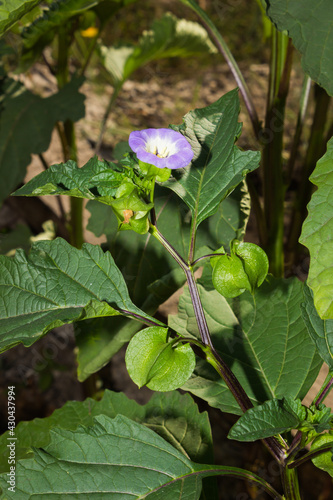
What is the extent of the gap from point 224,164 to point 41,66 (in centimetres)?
169

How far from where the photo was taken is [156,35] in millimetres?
1132

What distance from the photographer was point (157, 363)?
39 centimetres

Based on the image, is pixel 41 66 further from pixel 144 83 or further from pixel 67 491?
pixel 67 491

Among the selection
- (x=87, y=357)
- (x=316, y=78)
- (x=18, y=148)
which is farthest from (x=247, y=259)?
(x=18, y=148)

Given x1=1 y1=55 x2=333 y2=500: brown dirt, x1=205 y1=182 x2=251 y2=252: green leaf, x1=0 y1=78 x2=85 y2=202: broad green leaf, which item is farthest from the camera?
x1=1 y1=55 x2=333 y2=500: brown dirt

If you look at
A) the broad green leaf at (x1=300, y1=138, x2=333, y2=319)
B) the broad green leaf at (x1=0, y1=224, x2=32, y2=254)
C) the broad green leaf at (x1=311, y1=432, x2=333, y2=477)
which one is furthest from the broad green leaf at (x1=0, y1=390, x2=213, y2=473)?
the broad green leaf at (x1=0, y1=224, x2=32, y2=254)

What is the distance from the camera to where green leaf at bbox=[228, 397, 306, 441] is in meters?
0.39

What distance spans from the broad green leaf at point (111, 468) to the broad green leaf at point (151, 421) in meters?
0.09

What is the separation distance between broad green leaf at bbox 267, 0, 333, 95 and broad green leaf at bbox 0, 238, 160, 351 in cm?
28

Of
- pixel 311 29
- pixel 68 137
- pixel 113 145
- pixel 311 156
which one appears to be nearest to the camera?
pixel 311 29

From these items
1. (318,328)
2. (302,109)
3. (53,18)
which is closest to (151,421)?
(318,328)

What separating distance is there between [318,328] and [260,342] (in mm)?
107

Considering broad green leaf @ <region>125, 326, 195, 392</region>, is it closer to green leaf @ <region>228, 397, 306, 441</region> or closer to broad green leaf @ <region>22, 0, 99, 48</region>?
green leaf @ <region>228, 397, 306, 441</region>

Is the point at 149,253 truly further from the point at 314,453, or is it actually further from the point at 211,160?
the point at 314,453
